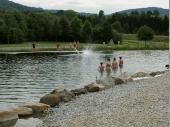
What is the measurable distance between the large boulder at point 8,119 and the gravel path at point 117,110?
1866 millimetres

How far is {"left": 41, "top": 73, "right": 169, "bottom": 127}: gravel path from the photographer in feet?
75.8

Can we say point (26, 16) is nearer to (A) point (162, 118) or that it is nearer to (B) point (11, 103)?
(B) point (11, 103)

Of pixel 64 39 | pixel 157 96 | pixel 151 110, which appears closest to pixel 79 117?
pixel 151 110

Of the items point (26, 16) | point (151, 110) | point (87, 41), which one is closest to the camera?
point (151, 110)

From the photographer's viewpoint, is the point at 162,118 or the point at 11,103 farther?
the point at 11,103

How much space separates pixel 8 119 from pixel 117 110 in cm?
643

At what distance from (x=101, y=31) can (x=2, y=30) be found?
28662mm

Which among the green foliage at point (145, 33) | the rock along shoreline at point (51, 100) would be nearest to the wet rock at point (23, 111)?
the rock along shoreline at point (51, 100)

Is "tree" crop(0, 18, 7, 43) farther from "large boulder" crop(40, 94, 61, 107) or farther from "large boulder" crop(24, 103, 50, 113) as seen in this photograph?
"large boulder" crop(24, 103, 50, 113)

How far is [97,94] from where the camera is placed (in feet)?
117

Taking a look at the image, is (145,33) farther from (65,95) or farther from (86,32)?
(65,95)

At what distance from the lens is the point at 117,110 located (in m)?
26.8

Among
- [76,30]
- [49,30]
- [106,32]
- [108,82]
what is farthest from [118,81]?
[49,30]

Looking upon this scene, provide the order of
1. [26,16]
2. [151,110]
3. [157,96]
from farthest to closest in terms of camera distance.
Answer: [26,16] → [157,96] → [151,110]
